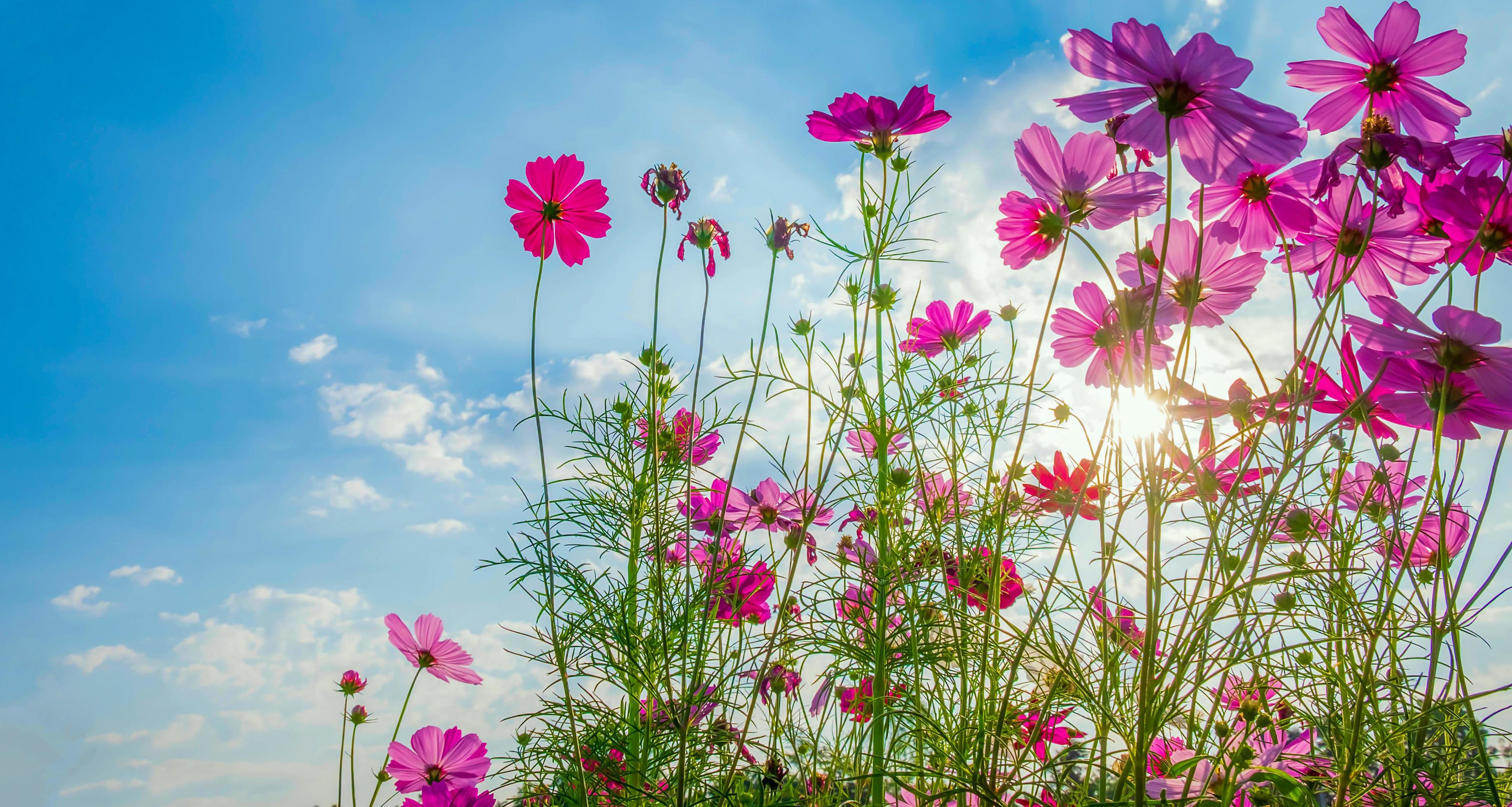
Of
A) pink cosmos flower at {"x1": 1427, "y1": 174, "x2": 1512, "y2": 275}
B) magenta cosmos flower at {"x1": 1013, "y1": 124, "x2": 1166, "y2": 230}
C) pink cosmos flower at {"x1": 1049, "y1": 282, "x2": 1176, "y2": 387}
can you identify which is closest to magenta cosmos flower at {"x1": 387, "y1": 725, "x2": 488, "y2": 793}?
pink cosmos flower at {"x1": 1049, "y1": 282, "x2": 1176, "y2": 387}

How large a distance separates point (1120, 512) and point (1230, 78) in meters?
0.29

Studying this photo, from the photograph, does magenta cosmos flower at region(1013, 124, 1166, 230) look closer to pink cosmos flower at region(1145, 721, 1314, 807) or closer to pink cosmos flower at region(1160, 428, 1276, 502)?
pink cosmos flower at region(1160, 428, 1276, 502)

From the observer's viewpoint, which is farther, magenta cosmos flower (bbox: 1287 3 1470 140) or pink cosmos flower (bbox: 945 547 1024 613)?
pink cosmos flower (bbox: 945 547 1024 613)

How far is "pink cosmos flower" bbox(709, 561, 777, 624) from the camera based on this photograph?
942mm

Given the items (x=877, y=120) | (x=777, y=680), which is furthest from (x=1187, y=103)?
(x=777, y=680)

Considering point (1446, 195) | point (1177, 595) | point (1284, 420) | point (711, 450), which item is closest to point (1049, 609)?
point (1177, 595)

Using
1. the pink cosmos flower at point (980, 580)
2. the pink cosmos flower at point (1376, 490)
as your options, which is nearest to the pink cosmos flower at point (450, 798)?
the pink cosmos flower at point (980, 580)

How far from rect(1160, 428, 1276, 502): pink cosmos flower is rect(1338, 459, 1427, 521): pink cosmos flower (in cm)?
8

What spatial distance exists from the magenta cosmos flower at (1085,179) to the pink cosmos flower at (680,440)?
1.87 ft

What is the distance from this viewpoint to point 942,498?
1.00m

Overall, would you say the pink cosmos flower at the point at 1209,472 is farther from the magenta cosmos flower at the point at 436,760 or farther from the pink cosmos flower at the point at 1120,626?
the magenta cosmos flower at the point at 436,760

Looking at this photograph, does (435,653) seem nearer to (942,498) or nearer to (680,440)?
(680,440)

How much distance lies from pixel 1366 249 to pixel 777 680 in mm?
753

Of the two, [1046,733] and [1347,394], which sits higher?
[1347,394]
